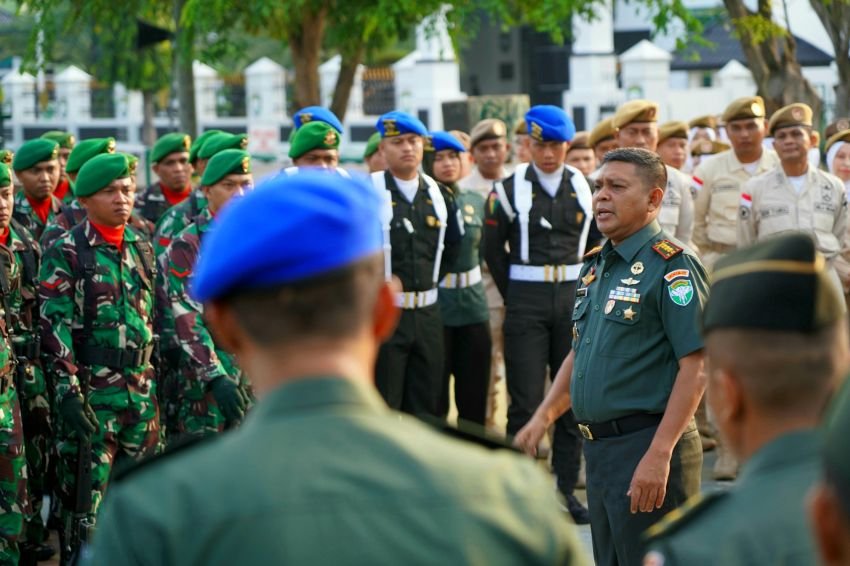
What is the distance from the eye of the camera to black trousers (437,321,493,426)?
880cm

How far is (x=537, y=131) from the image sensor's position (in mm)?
8648

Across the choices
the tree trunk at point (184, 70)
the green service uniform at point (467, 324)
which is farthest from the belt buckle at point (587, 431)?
the tree trunk at point (184, 70)

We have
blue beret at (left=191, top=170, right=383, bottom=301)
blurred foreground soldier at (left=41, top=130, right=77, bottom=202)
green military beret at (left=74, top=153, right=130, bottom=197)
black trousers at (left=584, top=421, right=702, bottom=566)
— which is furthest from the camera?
blurred foreground soldier at (left=41, top=130, right=77, bottom=202)

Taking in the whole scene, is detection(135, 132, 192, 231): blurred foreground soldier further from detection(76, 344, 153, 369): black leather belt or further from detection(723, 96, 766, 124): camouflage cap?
detection(723, 96, 766, 124): camouflage cap

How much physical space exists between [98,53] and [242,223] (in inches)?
1942

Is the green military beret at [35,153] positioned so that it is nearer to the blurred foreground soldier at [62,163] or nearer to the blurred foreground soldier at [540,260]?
the blurred foreground soldier at [62,163]

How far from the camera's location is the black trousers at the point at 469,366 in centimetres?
880

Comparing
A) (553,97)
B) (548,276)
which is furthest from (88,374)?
(553,97)

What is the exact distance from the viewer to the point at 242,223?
6.83 ft

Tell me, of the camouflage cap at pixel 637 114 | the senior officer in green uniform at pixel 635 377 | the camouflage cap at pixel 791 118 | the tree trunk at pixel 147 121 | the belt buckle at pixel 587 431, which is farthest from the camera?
the tree trunk at pixel 147 121

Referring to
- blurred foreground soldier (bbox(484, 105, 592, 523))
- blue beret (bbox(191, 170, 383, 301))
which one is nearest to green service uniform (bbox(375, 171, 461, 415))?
blurred foreground soldier (bbox(484, 105, 592, 523))

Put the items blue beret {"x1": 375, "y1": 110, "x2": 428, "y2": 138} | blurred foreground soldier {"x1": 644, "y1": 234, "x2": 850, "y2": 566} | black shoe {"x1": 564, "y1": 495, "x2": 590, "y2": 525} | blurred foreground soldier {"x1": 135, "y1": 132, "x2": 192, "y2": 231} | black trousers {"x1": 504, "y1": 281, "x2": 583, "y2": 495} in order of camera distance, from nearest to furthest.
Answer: blurred foreground soldier {"x1": 644, "y1": 234, "x2": 850, "y2": 566}
black shoe {"x1": 564, "y1": 495, "x2": 590, "y2": 525}
blue beret {"x1": 375, "y1": 110, "x2": 428, "y2": 138}
black trousers {"x1": 504, "y1": 281, "x2": 583, "y2": 495}
blurred foreground soldier {"x1": 135, "y1": 132, "x2": 192, "y2": 231}

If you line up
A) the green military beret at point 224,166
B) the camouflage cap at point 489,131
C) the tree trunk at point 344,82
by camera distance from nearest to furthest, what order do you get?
the green military beret at point 224,166, the camouflage cap at point 489,131, the tree trunk at point 344,82

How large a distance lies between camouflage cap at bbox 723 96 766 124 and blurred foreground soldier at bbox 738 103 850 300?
63 centimetres
